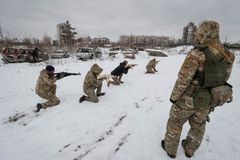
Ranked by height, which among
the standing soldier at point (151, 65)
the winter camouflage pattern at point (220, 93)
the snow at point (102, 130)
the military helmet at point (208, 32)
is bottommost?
the snow at point (102, 130)

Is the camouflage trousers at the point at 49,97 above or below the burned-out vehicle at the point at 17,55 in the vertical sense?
below

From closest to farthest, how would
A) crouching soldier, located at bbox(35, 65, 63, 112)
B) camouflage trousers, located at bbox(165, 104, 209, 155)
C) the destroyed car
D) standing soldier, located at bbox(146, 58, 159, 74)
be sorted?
camouflage trousers, located at bbox(165, 104, 209, 155) → crouching soldier, located at bbox(35, 65, 63, 112) → standing soldier, located at bbox(146, 58, 159, 74) → the destroyed car

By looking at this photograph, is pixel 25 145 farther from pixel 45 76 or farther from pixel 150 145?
pixel 150 145

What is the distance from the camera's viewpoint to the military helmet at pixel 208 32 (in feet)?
6.78

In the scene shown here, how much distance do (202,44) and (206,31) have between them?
0.18 metres

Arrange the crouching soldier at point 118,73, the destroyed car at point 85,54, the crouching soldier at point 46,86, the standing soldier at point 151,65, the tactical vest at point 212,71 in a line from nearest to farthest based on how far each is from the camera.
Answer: the tactical vest at point 212,71 < the crouching soldier at point 46,86 < the crouching soldier at point 118,73 < the standing soldier at point 151,65 < the destroyed car at point 85,54

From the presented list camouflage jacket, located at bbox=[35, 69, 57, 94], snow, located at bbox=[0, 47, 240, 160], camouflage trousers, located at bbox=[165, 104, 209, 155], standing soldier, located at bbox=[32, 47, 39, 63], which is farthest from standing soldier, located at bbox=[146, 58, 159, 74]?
standing soldier, located at bbox=[32, 47, 39, 63]

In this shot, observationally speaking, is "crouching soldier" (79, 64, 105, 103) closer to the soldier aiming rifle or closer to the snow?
A: the snow

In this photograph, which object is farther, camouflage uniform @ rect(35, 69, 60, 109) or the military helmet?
camouflage uniform @ rect(35, 69, 60, 109)

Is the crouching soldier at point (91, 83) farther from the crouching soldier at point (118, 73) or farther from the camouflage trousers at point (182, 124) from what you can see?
the camouflage trousers at point (182, 124)

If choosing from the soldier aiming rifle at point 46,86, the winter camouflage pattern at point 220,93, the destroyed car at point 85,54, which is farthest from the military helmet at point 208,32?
the destroyed car at point 85,54

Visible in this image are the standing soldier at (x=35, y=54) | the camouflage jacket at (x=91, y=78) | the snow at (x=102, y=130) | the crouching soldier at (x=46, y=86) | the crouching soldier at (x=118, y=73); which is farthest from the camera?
the standing soldier at (x=35, y=54)

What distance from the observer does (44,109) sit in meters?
4.63

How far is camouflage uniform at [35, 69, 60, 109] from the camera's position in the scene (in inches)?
183
